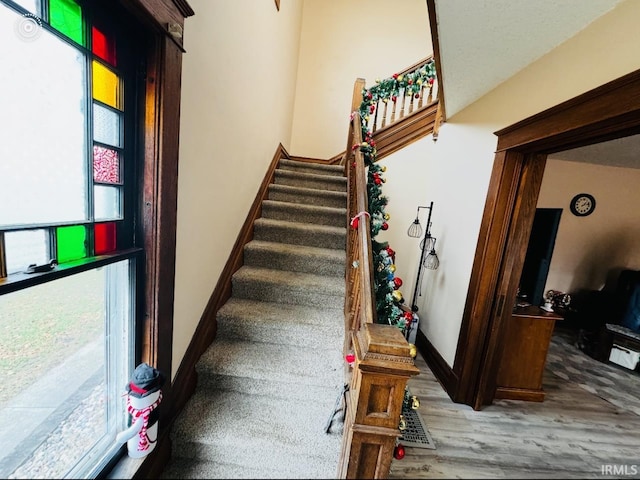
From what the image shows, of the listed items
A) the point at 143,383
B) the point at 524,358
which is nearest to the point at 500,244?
the point at 524,358

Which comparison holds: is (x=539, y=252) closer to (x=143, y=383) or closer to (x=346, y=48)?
(x=143, y=383)

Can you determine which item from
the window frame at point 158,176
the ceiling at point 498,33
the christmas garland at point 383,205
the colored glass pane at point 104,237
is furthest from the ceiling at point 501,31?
the colored glass pane at point 104,237

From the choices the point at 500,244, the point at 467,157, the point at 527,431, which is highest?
the point at 467,157

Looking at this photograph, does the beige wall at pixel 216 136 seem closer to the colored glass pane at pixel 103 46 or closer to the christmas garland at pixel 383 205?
the colored glass pane at pixel 103 46

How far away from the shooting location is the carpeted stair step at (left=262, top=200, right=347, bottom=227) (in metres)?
2.49

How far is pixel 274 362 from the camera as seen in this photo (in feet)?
4.74

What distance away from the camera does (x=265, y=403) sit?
46.1 inches

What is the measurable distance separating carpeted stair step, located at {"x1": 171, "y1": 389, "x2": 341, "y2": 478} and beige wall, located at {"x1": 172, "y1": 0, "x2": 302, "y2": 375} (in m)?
0.27

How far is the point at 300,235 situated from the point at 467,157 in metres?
1.60

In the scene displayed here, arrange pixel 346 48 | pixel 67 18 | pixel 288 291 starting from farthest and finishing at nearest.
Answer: pixel 346 48 → pixel 288 291 → pixel 67 18

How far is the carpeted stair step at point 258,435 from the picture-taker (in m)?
0.71

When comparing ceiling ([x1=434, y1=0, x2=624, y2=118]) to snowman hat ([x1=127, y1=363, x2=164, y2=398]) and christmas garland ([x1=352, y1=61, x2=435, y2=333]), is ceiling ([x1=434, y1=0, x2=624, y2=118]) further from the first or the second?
snowman hat ([x1=127, y1=363, x2=164, y2=398])

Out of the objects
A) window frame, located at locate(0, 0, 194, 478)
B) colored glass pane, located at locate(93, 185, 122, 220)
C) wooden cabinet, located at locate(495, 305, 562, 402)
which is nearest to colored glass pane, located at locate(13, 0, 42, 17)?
window frame, located at locate(0, 0, 194, 478)

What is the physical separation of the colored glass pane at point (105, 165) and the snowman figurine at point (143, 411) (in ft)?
2.08
